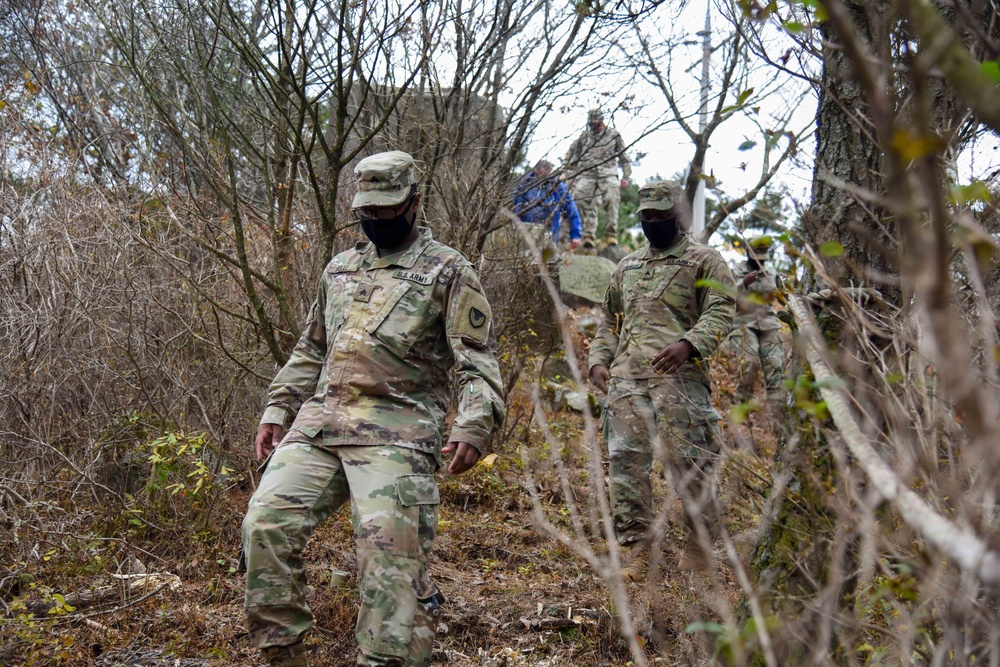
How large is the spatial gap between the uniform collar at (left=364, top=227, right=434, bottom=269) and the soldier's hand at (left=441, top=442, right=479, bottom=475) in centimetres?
77

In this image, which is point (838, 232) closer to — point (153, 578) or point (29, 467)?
point (153, 578)

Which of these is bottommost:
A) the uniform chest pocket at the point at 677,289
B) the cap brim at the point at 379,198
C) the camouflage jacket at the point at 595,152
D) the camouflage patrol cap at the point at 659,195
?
the uniform chest pocket at the point at 677,289

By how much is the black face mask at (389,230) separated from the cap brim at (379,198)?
0.09 m

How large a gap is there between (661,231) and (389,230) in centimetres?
206

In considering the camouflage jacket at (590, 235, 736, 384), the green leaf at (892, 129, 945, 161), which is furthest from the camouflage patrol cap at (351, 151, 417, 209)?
the green leaf at (892, 129, 945, 161)

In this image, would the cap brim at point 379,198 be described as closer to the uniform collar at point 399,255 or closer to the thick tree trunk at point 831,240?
the uniform collar at point 399,255

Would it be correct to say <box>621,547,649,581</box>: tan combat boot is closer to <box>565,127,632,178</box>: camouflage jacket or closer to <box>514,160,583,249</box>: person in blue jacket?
<box>514,160,583,249</box>: person in blue jacket

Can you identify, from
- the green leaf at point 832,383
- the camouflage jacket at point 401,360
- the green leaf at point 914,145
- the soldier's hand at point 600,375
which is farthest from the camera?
the soldier's hand at point 600,375

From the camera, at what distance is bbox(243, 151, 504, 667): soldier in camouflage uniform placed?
122 inches

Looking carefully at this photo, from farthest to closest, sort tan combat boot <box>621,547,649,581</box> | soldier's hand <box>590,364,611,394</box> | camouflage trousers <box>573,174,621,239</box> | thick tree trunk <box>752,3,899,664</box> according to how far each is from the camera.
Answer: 1. camouflage trousers <box>573,174,621,239</box>
2. soldier's hand <box>590,364,611,394</box>
3. tan combat boot <box>621,547,649,581</box>
4. thick tree trunk <box>752,3,899,664</box>

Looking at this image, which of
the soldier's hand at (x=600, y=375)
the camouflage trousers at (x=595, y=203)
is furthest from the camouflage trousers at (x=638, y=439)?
the camouflage trousers at (x=595, y=203)

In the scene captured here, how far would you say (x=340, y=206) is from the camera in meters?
6.48

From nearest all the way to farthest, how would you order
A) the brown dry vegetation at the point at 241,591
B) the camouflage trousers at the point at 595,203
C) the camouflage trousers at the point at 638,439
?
1. the brown dry vegetation at the point at 241,591
2. the camouflage trousers at the point at 638,439
3. the camouflage trousers at the point at 595,203

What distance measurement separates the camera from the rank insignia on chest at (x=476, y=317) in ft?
11.5
